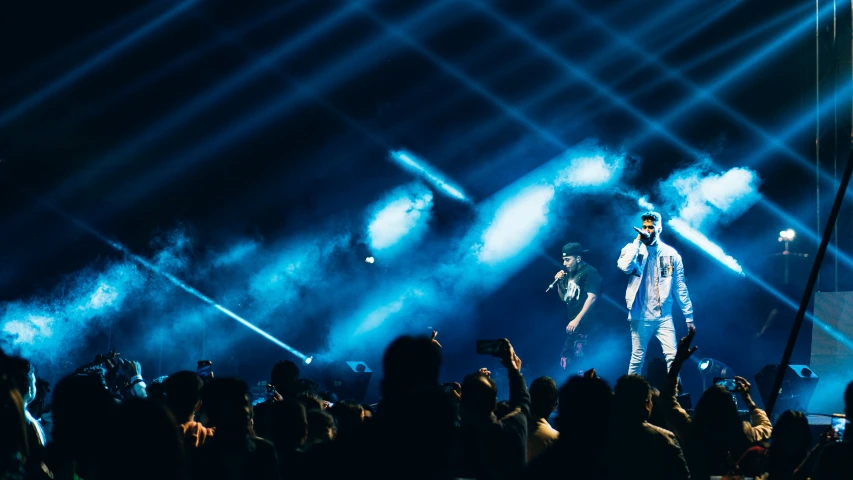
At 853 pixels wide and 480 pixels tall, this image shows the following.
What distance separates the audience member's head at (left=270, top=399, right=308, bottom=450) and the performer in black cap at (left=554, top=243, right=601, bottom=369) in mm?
9422

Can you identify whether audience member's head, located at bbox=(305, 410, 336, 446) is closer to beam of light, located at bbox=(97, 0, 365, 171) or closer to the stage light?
the stage light

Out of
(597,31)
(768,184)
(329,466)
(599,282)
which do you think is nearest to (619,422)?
(329,466)

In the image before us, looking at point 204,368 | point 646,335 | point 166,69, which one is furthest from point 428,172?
point 204,368

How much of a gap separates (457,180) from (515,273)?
7.31 feet

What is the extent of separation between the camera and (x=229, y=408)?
348 cm

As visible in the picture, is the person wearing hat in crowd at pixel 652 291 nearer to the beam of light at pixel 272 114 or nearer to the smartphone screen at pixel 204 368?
the smartphone screen at pixel 204 368

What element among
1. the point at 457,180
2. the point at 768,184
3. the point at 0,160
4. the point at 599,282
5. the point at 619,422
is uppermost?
the point at 619,422

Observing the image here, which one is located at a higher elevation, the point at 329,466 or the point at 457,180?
the point at 329,466

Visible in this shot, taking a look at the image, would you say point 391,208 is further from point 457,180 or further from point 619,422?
point 619,422

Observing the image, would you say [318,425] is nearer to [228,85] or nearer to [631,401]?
[631,401]

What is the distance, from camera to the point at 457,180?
648 inches

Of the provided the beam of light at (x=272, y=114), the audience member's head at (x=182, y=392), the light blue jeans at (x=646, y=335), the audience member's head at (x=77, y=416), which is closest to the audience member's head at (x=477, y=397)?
the audience member's head at (x=182, y=392)

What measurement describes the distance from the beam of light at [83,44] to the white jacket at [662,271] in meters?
10.1

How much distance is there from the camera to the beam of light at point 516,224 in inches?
620
